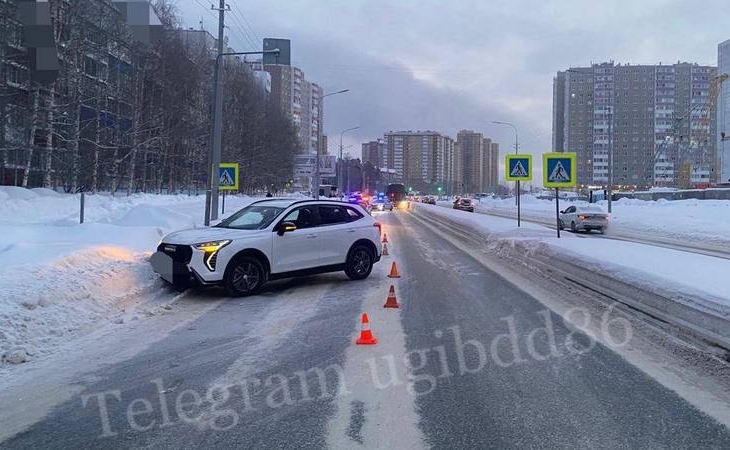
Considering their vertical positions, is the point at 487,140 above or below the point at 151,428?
above

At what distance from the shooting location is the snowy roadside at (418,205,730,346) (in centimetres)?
728

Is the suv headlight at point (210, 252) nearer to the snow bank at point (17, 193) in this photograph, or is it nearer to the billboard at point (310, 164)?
the snow bank at point (17, 193)

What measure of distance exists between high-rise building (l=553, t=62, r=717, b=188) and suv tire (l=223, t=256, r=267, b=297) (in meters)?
68.6

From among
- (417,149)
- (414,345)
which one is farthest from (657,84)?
(414,345)

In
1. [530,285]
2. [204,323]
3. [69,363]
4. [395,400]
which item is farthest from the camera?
[530,285]

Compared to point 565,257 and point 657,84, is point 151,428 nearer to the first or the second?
point 565,257

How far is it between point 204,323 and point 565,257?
8316 mm

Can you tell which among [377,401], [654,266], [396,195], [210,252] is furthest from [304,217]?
[396,195]

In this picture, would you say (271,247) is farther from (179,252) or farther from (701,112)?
(701,112)

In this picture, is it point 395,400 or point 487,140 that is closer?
point 395,400

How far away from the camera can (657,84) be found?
9250 centimetres

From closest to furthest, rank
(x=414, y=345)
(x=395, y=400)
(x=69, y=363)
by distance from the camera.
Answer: (x=395, y=400) → (x=69, y=363) → (x=414, y=345)

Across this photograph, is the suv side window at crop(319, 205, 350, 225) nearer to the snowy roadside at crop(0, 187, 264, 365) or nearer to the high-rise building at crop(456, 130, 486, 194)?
the snowy roadside at crop(0, 187, 264, 365)

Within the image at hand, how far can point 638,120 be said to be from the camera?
93.2 m
